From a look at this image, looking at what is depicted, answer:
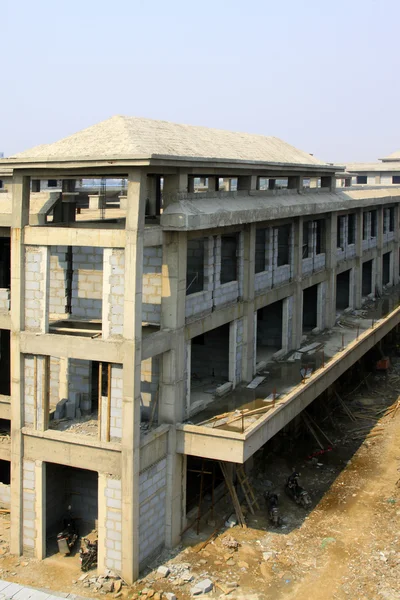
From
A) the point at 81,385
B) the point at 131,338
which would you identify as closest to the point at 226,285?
the point at 81,385

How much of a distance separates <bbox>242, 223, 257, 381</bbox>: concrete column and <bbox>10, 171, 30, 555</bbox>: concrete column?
9240mm

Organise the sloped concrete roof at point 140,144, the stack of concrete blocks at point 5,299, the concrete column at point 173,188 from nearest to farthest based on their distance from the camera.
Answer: the sloped concrete roof at point 140,144, the concrete column at point 173,188, the stack of concrete blocks at point 5,299

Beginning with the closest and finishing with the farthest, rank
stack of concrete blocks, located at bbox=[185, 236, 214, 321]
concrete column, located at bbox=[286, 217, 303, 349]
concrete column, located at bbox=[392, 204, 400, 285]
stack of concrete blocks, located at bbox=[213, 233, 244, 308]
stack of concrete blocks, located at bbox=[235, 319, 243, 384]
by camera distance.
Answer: stack of concrete blocks, located at bbox=[185, 236, 214, 321]
stack of concrete blocks, located at bbox=[213, 233, 244, 308]
stack of concrete blocks, located at bbox=[235, 319, 243, 384]
concrete column, located at bbox=[286, 217, 303, 349]
concrete column, located at bbox=[392, 204, 400, 285]

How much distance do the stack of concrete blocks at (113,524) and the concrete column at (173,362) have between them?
220 centimetres

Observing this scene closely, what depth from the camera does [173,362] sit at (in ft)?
77.2

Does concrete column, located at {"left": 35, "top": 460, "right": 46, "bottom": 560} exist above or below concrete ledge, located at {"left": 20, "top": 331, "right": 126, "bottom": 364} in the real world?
below

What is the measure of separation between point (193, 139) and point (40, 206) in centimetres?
604

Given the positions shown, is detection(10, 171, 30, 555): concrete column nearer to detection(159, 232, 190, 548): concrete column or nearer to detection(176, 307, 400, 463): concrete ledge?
detection(159, 232, 190, 548): concrete column

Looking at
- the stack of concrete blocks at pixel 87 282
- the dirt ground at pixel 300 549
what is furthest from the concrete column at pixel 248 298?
the stack of concrete blocks at pixel 87 282

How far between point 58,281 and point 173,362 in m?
5.70

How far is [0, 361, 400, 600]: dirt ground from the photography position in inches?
853

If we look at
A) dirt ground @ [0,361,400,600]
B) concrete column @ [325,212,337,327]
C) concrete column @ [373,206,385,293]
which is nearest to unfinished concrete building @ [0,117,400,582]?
dirt ground @ [0,361,400,600]

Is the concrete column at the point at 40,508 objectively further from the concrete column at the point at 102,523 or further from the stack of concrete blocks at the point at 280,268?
the stack of concrete blocks at the point at 280,268

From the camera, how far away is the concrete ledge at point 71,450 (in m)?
22.0
